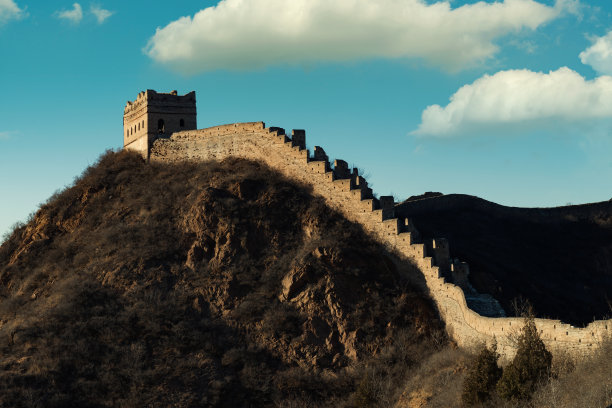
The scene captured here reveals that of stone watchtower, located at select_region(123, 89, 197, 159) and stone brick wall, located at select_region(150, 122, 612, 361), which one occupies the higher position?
stone watchtower, located at select_region(123, 89, 197, 159)

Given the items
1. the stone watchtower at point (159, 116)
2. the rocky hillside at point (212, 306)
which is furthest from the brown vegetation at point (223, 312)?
the stone watchtower at point (159, 116)

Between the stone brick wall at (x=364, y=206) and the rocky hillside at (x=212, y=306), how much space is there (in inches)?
29.9

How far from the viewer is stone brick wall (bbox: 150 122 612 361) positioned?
27875 mm

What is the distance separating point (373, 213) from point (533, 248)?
58.1 feet

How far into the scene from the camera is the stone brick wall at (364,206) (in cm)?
2788

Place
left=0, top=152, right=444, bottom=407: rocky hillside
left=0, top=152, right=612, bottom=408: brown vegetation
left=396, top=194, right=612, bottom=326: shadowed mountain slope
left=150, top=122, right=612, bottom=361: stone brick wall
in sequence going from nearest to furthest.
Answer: left=150, top=122, right=612, bottom=361: stone brick wall, left=0, top=152, right=612, bottom=408: brown vegetation, left=0, top=152, right=444, bottom=407: rocky hillside, left=396, top=194, right=612, bottom=326: shadowed mountain slope

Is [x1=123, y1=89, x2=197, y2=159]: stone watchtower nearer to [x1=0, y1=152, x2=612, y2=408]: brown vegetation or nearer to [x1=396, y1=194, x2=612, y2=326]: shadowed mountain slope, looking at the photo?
[x1=0, y1=152, x2=612, y2=408]: brown vegetation

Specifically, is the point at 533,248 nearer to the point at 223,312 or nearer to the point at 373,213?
the point at 373,213

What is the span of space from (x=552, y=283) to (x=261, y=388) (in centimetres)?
2040

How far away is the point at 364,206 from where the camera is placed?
124 ft

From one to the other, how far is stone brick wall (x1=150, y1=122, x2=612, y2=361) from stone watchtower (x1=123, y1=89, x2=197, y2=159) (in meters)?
0.90

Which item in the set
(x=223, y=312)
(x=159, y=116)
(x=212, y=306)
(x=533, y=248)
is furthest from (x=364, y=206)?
(x=533, y=248)

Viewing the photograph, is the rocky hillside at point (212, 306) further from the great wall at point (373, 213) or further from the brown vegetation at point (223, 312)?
the great wall at point (373, 213)

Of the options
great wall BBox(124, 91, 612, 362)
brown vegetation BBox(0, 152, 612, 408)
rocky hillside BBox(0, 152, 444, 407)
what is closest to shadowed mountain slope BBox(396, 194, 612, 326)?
great wall BBox(124, 91, 612, 362)
